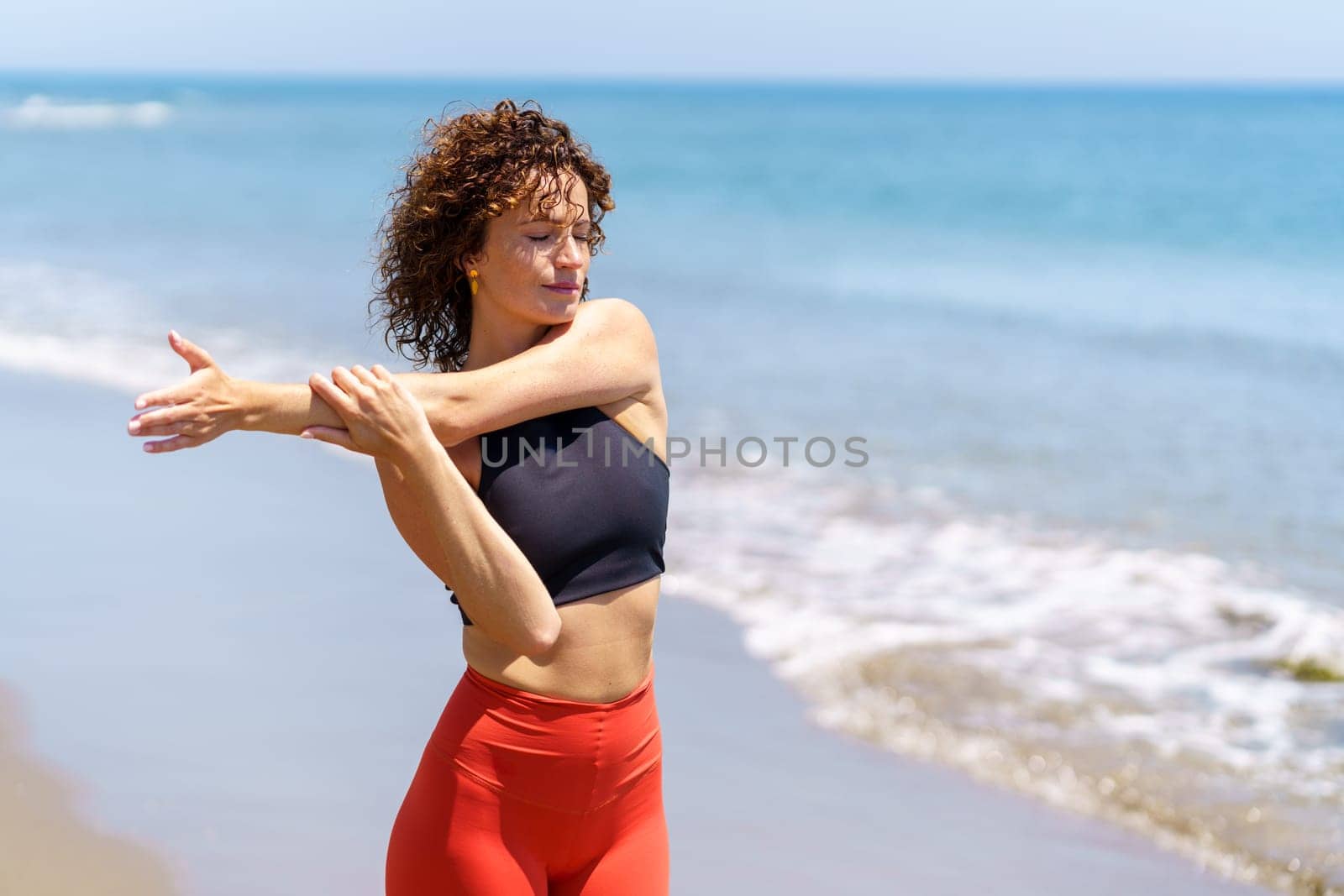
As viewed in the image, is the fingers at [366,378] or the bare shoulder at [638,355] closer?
the fingers at [366,378]

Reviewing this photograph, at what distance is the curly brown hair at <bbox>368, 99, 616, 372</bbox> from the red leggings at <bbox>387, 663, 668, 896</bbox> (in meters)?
0.65

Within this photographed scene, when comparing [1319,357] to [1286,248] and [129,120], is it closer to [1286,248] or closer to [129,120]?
[1286,248]

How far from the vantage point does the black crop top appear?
2180 millimetres

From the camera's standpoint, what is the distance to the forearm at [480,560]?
200 cm

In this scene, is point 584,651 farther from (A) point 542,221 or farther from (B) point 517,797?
(A) point 542,221

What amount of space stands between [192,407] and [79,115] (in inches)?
2711

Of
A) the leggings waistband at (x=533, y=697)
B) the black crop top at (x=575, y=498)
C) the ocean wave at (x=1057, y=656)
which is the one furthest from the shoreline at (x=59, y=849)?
the ocean wave at (x=1057, y=656)

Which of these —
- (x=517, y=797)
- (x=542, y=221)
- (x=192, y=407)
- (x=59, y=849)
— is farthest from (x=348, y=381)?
(x=59, y=849)

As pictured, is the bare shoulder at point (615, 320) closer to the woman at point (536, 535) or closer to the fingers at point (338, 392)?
the woman at point (536, 535)

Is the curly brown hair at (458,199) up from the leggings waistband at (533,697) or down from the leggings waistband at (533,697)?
up

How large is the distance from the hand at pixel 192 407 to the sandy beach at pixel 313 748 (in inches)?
93.7

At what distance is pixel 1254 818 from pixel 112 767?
12.9ft

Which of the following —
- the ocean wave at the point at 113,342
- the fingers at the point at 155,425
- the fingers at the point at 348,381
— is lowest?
the ocean wave at the point at 113,342

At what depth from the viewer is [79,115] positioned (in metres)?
63.5
